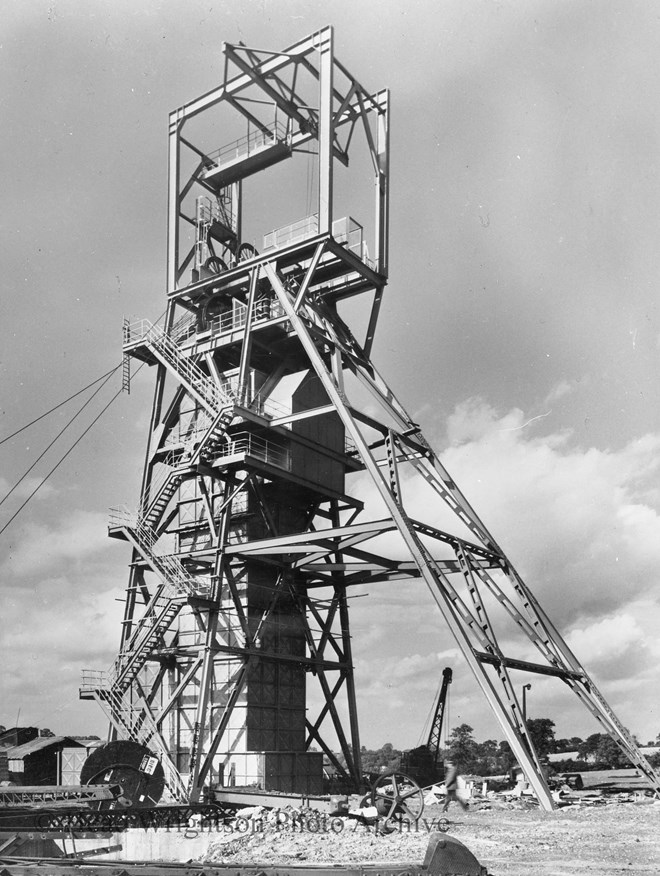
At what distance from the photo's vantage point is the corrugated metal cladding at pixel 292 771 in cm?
2836

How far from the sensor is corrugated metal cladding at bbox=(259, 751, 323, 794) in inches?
1117

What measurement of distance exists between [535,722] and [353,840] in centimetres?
6522

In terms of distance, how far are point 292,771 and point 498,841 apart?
47.3ft

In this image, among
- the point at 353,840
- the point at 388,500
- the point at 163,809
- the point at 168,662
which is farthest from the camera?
the point at 168,662

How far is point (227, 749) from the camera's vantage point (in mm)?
29016

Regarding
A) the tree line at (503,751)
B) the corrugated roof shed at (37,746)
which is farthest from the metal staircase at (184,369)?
the tree line at (503,751)

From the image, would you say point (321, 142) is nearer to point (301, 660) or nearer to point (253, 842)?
point (301, 660)

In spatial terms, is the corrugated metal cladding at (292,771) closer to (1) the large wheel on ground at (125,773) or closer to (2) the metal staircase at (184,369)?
(1) the large wheel on ground at (125,773)

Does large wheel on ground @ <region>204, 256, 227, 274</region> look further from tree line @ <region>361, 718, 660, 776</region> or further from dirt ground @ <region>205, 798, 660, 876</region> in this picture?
tree line @ <region>361, 718, 660, 776</region>

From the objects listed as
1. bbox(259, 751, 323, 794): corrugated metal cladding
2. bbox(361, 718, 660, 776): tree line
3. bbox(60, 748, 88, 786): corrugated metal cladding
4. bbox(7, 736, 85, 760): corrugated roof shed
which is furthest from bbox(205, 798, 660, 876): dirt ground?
bbox(361, 718, 660, 776): tree line

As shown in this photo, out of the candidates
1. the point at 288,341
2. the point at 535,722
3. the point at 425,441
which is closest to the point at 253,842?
the point at 425,441

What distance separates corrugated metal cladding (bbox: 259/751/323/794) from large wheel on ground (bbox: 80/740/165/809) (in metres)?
3.39

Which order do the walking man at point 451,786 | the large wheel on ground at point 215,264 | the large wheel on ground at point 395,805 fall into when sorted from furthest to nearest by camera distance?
the large wheel on ground at point 215,264
the large wheel on ground at point 395,805
the walking man at point 451,786

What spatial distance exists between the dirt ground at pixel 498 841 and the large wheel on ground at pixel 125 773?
16.8 feet
